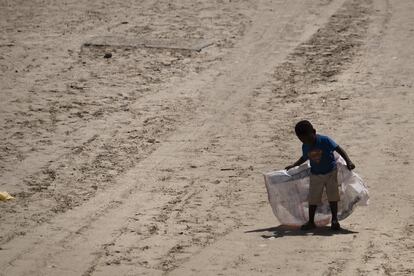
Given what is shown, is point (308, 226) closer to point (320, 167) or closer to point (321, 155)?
point (320, 167)

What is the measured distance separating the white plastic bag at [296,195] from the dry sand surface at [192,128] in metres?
0.19

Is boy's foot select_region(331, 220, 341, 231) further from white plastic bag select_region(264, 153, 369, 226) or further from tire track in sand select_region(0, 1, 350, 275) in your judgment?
tire track in sand select_region(0, 1, 350, 275)

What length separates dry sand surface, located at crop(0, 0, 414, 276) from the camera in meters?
10.6

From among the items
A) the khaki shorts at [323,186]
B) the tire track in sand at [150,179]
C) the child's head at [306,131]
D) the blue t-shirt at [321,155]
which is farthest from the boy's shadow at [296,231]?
the tire track in sand at [150,179]

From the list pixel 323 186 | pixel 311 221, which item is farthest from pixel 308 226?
pixel 323 186

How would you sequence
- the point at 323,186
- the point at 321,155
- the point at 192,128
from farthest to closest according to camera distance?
1. the point at 192,128
2. the point at 323,186
3. the point at 321,155

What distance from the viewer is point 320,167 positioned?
11.1m

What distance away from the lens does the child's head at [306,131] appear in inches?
426

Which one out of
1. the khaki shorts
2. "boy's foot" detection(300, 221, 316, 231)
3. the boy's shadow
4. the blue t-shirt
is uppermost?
the blue t-shirt

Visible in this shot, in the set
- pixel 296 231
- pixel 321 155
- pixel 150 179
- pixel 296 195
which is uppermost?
pixel 321 155

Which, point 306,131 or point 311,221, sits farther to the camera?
point 311,221

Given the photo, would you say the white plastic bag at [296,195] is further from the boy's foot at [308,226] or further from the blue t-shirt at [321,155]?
the blue t-shirt at [321,155]

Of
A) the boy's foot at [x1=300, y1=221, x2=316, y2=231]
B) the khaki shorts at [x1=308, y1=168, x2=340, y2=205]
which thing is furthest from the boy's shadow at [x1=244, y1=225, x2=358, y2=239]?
the khaki shorts at [x1=308, y1=168, x2=340, y2=205]

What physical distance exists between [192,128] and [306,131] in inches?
188
